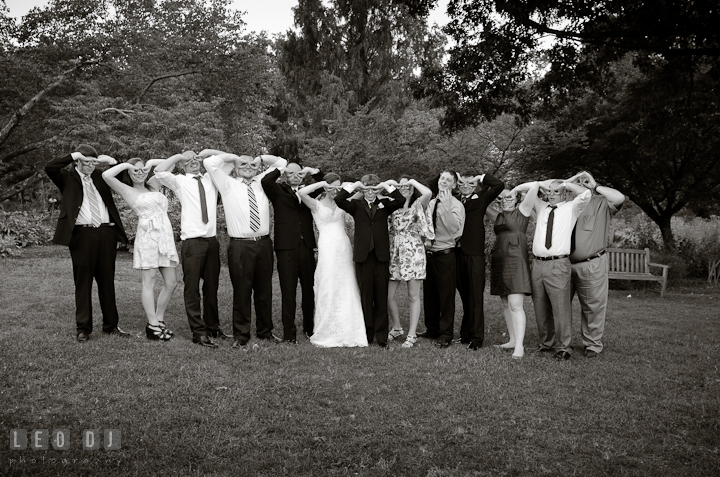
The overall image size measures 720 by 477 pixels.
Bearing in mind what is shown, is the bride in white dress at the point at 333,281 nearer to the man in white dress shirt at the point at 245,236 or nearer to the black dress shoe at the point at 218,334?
the man in white dress shirt at the point at 245,236

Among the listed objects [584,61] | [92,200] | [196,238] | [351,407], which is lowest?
[351,407]

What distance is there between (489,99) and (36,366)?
29.1 feet

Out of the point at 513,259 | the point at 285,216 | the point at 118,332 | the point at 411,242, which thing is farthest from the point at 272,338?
the point at 513,259

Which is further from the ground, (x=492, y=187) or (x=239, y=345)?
(x=492, y=187)

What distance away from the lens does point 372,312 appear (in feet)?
26.5

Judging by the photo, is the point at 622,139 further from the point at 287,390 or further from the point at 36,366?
the point at 36,366

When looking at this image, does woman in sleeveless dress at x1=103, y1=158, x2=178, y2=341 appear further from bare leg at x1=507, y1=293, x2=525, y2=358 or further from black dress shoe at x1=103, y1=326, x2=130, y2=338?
bare leg at x1=507, y1=293, x2=525, y2=358

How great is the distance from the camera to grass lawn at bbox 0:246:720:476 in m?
4.47

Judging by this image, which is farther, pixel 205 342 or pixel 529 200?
pixel 529 200

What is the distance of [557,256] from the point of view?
7.75 metres

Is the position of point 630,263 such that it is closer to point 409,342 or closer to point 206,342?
point 409,342

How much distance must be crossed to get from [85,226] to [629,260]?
13.5 metres

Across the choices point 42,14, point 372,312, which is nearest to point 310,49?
point 42,14

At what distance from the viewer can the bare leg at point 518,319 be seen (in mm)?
7609
